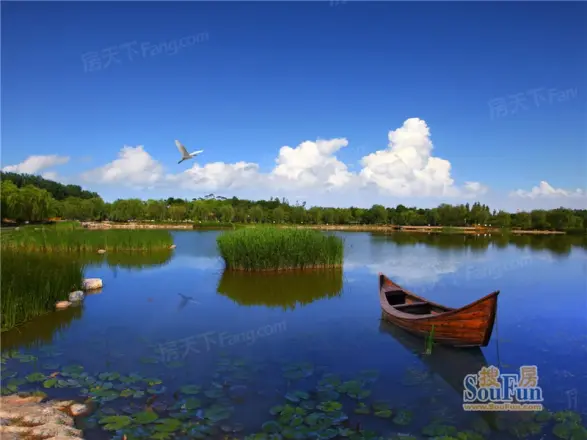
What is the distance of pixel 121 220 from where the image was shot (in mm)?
63969

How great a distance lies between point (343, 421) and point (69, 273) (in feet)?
32.4

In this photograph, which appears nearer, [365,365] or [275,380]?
[275,380]

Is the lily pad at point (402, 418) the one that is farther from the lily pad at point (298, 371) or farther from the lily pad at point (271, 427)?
the lily pad at point (298, 371)

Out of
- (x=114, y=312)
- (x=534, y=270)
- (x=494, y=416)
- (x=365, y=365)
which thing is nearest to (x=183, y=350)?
(x=365, y=365)

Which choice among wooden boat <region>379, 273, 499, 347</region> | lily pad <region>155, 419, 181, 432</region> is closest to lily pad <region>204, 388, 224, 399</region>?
lily pad <region>155, 419, 181, 432</region>

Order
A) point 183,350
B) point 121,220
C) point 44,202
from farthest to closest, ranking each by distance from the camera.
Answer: point 121,220, point 44,202, point 183,350

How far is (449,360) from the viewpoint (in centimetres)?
756

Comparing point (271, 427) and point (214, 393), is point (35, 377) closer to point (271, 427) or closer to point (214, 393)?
point (214, 393)

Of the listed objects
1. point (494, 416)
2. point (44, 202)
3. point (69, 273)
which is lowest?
point (494, 416)

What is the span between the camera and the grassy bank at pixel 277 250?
16.8 metres

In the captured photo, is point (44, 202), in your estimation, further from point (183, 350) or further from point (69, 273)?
point (183, 350)

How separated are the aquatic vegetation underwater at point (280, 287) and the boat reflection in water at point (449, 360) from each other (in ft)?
13.2

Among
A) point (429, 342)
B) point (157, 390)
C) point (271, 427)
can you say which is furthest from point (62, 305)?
point (429, 342)

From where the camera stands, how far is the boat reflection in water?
6.86 metres
